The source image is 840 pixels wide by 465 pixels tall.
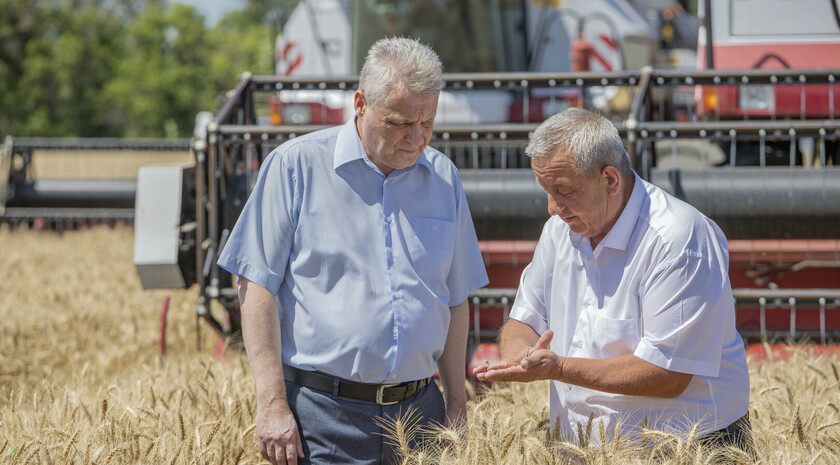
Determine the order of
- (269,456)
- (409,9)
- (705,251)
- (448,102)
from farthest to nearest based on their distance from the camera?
(409,9)
(448,102)
(269,456)
(705,251)

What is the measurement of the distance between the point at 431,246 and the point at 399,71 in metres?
0.46

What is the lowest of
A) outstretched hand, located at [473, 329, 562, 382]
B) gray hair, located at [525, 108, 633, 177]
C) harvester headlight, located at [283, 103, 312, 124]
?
outstretched hand, located at [473, 329, 562, 382]

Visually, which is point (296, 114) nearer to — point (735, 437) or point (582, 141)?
point (582, 141)

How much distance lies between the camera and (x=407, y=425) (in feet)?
7.70

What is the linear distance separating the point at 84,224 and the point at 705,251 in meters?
9.17

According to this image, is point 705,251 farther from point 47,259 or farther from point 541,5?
point 47,259

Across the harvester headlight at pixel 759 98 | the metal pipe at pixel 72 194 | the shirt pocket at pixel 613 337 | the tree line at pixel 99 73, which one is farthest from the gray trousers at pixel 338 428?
the tree line at pixel 99 73

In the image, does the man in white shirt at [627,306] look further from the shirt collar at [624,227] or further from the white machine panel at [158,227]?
the white machine panel at [158,227]

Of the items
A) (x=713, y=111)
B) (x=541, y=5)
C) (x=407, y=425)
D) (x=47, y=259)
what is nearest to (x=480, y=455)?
(x=407, y=425)

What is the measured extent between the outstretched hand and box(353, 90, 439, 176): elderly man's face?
1.78 ft

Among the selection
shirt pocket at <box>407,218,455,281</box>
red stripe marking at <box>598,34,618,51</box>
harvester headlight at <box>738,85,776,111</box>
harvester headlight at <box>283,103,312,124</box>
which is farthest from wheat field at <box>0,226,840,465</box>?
red stripe marking at <box>598,34,618,51</box>

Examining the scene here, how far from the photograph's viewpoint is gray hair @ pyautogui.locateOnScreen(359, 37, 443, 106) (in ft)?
7.01

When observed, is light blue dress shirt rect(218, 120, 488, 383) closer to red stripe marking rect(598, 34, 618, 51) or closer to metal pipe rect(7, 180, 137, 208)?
red stripe marking rect(598, 34, 618, 51)

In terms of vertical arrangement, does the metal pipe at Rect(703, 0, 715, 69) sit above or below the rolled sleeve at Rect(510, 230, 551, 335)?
above
